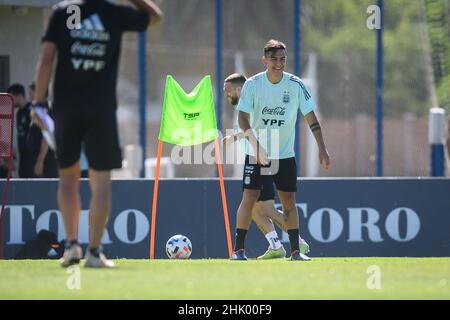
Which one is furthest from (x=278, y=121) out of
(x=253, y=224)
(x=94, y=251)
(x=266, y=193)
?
(x=253, y=224)

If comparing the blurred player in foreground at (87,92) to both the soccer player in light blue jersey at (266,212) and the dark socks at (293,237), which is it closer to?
the dark socks at (293,237)

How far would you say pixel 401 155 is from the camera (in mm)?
36656

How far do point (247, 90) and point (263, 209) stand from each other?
1.72 metres

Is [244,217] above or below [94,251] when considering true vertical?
above

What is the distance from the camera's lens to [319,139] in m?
11.0

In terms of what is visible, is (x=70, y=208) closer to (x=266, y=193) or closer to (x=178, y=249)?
(x=178, y=249)

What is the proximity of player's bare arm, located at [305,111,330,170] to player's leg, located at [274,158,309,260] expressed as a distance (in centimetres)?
38

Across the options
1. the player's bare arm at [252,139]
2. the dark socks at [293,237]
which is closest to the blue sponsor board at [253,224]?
the dark socks at [293,237]

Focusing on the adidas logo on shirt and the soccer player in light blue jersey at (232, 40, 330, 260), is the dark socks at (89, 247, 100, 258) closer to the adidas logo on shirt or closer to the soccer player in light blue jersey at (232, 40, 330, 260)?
the adidas logo on shirt

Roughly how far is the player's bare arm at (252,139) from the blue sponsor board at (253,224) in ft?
13.7

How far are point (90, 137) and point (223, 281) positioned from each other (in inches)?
59.3

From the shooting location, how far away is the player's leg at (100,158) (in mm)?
8805

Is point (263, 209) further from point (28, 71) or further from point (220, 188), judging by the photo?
point (28, 71)

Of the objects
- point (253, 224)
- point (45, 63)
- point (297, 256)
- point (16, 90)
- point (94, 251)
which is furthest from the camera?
point (16, 90)
